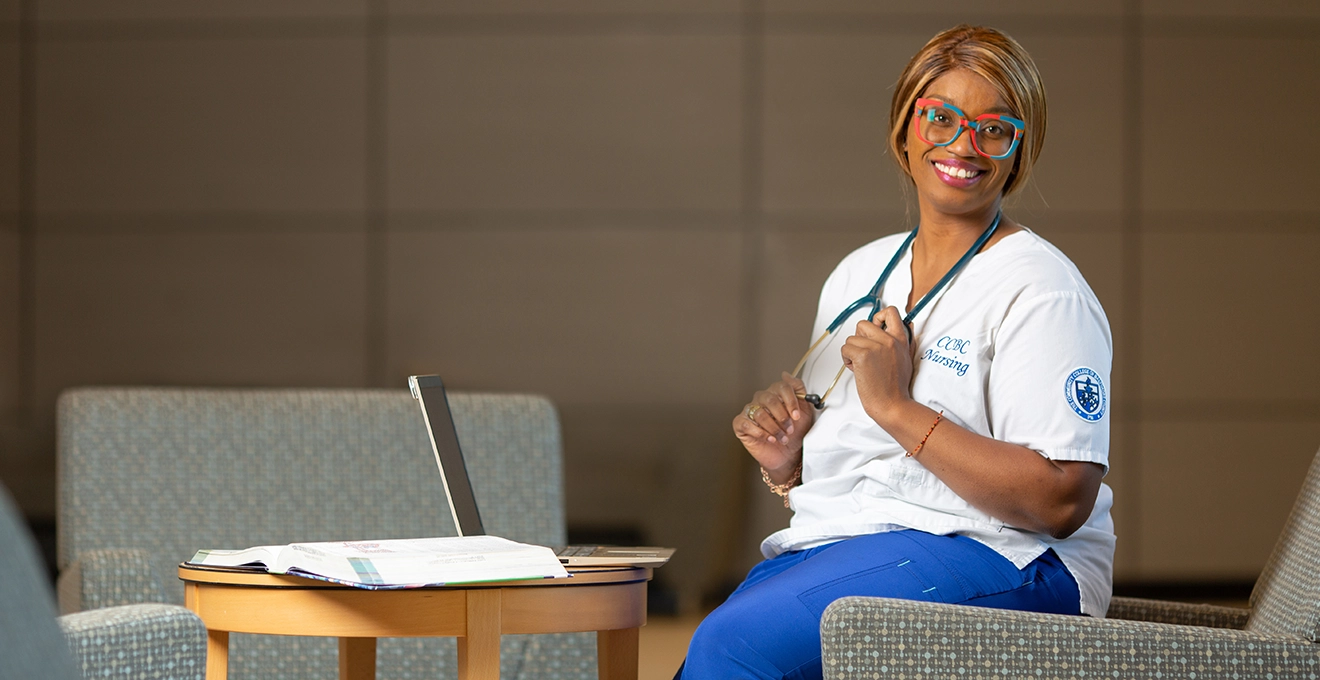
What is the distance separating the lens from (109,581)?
81.0 inches

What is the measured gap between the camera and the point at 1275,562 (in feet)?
5.91

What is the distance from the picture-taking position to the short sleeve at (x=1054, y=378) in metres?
1.58

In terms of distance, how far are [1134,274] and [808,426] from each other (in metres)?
3.17

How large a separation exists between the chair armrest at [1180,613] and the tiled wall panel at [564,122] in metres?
2.88

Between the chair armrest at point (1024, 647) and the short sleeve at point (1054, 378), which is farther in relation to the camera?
the short sleeve at point (1054, 378)

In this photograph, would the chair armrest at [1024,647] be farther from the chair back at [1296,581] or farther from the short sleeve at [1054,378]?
the short sleeve at [1054,378]

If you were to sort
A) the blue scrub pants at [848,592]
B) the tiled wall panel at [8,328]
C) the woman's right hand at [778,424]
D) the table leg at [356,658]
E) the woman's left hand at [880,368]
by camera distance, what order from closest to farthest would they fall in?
1. the blue scrub pants at [848,592]
2. the woman's left hand at [880,368]
3. the woman's right hand at [778,424]
4. the table leg at [356,658]
5. the tiled wall panel at [8,328]

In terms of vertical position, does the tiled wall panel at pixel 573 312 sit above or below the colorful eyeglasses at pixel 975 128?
below

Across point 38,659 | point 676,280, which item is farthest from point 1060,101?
point 38,659

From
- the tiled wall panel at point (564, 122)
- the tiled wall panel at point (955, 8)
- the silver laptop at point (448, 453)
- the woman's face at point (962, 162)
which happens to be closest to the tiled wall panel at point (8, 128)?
the tiled wall panel at point (564, 122)

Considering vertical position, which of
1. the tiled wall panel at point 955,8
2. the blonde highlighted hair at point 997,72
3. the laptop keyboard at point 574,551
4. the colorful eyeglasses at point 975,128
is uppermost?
the tiled wall panel at point 955,8

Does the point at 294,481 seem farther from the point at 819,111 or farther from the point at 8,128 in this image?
the point at 8,128

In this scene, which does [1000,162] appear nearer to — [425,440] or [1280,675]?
[1280,675]

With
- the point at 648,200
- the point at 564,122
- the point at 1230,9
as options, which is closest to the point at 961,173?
the point at 648,200
